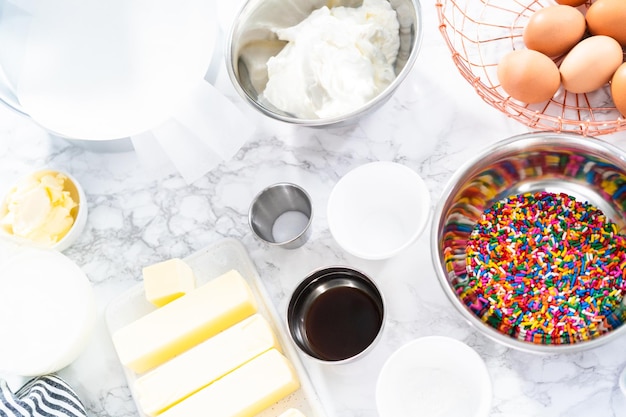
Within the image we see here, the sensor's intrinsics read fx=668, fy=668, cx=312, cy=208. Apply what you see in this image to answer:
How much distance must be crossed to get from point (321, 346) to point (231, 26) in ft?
2.12

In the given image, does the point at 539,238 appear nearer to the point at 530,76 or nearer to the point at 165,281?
the point at 530,76

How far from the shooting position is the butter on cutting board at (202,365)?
4.05 feet

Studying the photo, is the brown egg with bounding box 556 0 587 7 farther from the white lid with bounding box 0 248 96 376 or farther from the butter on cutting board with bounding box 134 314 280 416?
the white lid with bounding box 0 248 96 376

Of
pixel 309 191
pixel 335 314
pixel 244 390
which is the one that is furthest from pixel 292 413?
pixel 309 191

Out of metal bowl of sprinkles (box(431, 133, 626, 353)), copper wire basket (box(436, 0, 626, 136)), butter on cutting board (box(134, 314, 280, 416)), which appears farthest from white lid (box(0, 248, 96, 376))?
copper wire basket (box(436, 0, 626, 136))

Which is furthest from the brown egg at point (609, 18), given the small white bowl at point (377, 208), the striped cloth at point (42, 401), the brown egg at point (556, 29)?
the striped cloth at point (42, 401)

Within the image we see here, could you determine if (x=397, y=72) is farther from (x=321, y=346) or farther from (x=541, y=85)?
(x=321, y=346)

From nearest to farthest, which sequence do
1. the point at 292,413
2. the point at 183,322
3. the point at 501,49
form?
the point at 292,413 → the point at 183,322 → the point at 501,49

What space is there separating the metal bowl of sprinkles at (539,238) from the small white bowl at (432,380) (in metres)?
0.08

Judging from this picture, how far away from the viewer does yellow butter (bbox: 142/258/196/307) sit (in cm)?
128

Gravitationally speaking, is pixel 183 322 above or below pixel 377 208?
below

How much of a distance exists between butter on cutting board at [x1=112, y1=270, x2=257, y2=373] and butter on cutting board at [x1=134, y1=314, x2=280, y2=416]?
31 millimetres

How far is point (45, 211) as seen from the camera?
1354 mm

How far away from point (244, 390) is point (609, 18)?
937 millimetres
